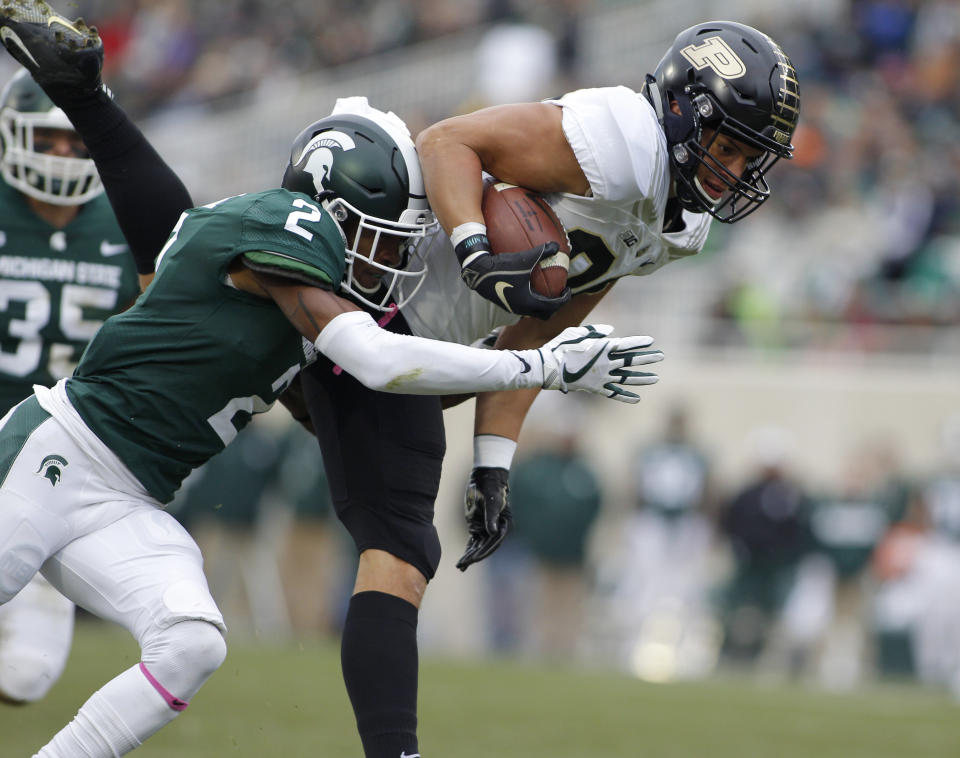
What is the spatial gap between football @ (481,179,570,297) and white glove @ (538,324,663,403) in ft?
0.71

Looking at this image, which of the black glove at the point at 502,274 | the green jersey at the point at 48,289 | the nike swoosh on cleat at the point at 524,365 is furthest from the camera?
the green jersey at the point at 48,289

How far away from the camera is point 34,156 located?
4488mm

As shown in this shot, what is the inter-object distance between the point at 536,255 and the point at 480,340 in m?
Answer: 0.70

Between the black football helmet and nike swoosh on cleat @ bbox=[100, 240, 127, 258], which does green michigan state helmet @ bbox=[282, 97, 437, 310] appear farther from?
nike swoosh on cleat @ bbox=[100, 240, 127, 258]

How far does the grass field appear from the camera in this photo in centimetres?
538

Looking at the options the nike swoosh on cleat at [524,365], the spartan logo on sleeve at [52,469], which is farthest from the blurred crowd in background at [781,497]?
the spartan logo on sleeve at [52,469]

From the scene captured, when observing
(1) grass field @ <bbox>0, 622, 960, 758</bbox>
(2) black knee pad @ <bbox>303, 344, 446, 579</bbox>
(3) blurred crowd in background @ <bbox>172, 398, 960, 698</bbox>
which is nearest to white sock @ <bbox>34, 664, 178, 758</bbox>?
(2) black knee pad @ <bbox>303, 344, 446, 579</bbox>

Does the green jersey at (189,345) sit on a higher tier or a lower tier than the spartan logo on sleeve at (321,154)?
lower

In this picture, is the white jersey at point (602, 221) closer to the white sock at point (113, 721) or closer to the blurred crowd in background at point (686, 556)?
the white sock at point (113, 721)

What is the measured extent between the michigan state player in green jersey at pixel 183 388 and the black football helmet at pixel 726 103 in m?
0.59

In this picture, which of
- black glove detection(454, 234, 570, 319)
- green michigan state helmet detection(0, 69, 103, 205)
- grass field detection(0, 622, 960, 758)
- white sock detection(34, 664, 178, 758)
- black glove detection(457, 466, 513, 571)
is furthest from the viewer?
grass field detection(0, 622, 960, 758)

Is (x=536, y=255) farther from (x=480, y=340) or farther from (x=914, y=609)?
(x=914, y=609)

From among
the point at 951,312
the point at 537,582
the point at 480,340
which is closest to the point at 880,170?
the point at 951,312

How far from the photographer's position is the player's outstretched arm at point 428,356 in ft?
10.6
